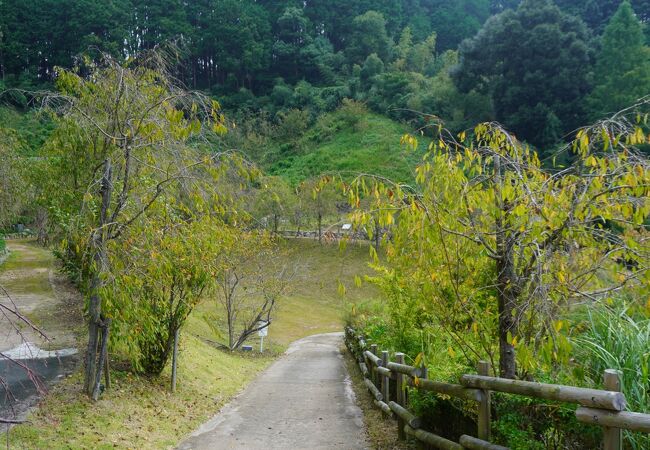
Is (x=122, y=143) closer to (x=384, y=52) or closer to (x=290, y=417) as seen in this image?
(x=290, y=417)

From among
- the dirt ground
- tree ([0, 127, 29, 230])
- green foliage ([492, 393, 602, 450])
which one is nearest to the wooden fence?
green foliage ([492, 393, 602, 450])

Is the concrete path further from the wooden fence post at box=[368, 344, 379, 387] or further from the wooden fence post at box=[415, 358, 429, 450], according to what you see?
the wooden fence post at box=[415, 358, 429, 450]

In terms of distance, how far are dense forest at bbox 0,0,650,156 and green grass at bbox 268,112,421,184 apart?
111 inches

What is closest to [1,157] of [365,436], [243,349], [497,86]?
[243,349]

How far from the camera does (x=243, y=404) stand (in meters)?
11.3

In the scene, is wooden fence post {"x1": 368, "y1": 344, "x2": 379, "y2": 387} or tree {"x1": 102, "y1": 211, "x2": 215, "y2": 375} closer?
tree {"x1": 102, "y1": 211, "x2": 215, "y2": 375}

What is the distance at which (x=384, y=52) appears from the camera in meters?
86.4

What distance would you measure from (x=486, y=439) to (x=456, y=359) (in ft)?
6.57

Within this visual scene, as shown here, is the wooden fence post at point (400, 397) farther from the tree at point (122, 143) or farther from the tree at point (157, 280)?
the tree at point (122, 143)

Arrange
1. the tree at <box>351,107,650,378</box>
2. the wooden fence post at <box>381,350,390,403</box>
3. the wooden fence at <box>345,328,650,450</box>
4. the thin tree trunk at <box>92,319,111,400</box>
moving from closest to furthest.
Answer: the wooden fence at <box>345,328,650,450</box> < the tree at <box>351,107,650,378</box> < the wooden fence post at <box>381,350,390,403</box> < the thin tree trunk at <box>92,319,111,400</box>

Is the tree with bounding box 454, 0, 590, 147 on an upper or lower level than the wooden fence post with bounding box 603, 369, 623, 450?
upper

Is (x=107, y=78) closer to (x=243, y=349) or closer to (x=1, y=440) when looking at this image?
(x=1, y=440)

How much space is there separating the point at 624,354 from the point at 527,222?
1281 mm

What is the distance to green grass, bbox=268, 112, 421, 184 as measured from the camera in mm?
58625
